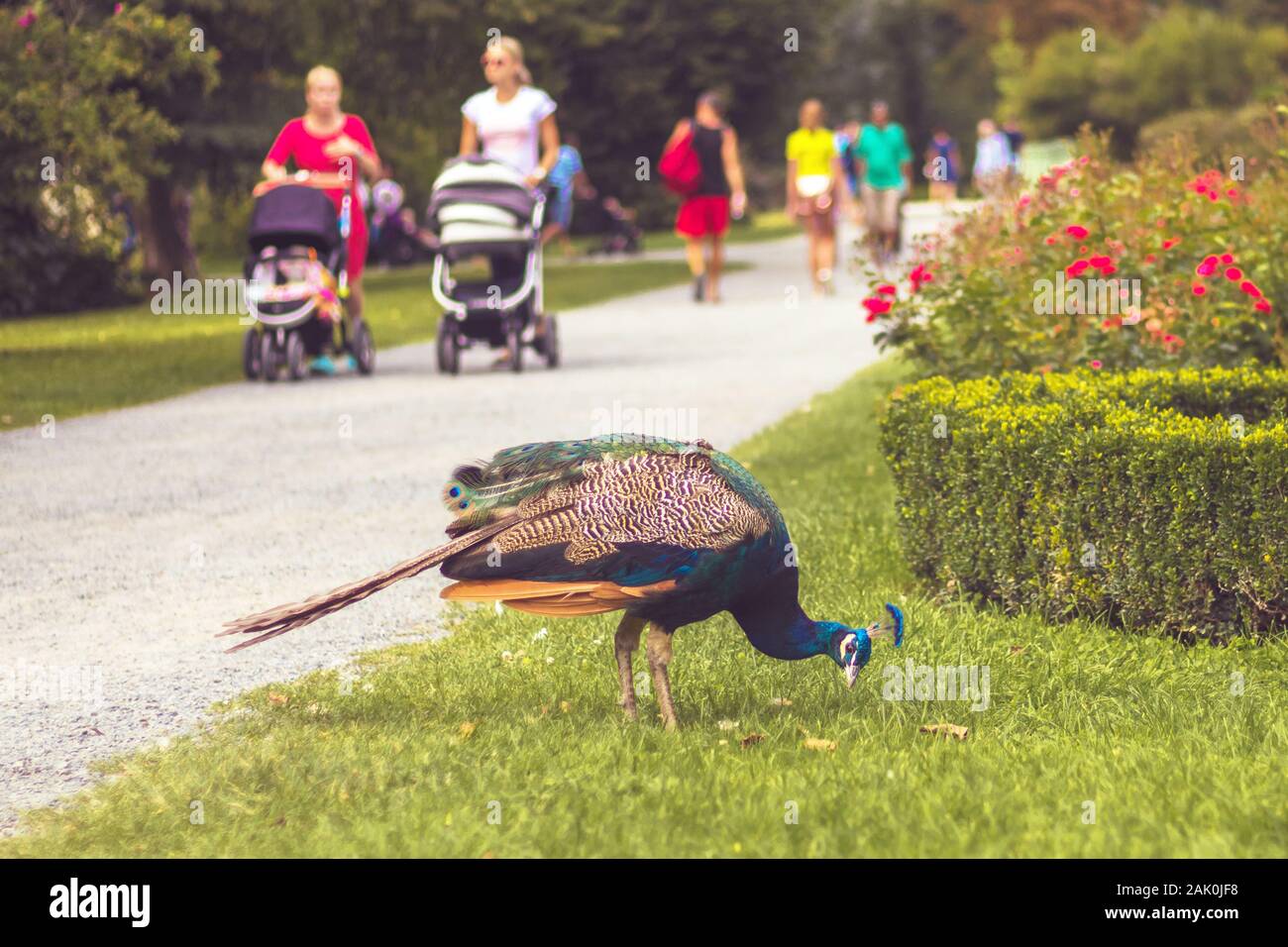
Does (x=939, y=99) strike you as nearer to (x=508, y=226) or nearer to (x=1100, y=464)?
(x=508, y=226)

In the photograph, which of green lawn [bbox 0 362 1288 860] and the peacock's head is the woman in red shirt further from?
the peacock's head

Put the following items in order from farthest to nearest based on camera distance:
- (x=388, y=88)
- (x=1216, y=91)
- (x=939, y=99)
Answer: (x=939, y=99)
(x=1216, y=91)
(x=388, y=88)

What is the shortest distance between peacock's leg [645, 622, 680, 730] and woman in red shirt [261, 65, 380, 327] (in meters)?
9.01

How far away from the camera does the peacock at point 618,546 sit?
4.88 m

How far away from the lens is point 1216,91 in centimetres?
3609

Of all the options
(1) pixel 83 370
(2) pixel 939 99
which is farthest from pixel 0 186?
(2) pixel 939 99

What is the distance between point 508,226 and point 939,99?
56.2 meters

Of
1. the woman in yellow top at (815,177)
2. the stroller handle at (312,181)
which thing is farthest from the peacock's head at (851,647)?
the woman in yellow top at (815,177)

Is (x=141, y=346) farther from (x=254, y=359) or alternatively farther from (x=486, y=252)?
(x=486, y=252)

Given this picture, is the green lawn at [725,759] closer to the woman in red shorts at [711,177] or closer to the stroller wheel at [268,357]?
the stroller wheel at [268,357]

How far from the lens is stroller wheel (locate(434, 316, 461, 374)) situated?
47.4 feet

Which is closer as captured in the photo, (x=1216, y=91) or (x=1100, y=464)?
(x=1100, y=464)
